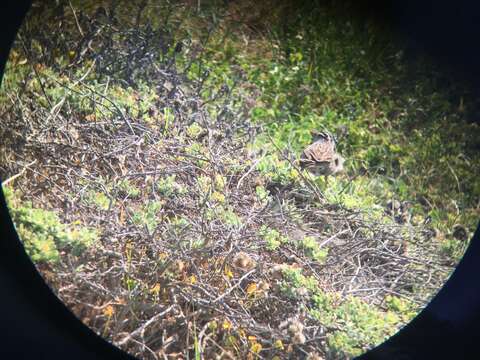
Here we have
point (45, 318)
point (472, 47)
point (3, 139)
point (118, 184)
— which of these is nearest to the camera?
point (45, 318)

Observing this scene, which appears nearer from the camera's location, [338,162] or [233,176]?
[233,176]

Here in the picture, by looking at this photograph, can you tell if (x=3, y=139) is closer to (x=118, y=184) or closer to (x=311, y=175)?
(x=118, y=184)

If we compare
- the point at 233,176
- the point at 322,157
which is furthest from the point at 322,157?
the point at 233,176

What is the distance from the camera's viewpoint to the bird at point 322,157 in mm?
2469

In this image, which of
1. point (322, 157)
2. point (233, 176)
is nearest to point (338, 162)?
point (322, 157)

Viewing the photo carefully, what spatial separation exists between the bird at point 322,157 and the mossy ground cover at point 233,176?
0.04 m

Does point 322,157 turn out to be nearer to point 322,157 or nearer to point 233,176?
point 322,157

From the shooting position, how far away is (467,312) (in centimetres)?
180

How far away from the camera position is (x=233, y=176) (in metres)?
2.39

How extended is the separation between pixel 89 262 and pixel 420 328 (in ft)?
4.09

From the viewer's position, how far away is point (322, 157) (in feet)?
8.11

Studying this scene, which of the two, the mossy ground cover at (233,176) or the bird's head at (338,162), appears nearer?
the mossy ground cover at (233,176)

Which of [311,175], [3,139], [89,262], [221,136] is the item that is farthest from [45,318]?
[311,175]

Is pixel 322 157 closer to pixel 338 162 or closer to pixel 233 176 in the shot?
pixel 338 162
